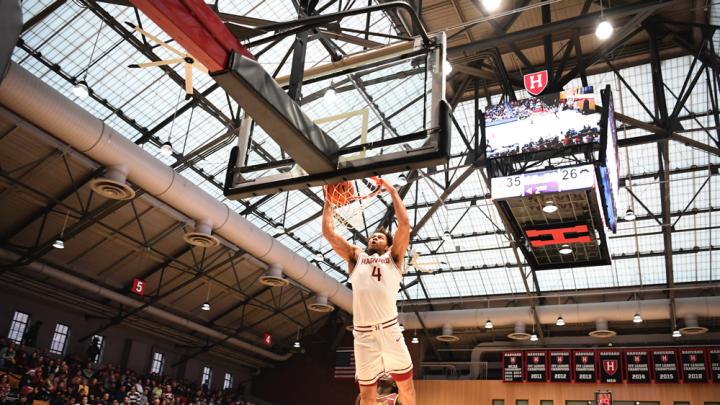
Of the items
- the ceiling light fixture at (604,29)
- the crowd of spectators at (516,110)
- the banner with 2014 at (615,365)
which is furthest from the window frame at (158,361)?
the ceiling light fixture at (604,29)

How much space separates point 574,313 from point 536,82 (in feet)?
51.3

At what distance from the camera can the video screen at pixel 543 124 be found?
565 inches

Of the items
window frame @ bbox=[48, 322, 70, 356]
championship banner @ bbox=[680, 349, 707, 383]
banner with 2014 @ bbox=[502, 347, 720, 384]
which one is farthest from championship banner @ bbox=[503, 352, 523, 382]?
window frame @ bbox=[48, 322, 70, 356]

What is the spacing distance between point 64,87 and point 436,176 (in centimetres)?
1488

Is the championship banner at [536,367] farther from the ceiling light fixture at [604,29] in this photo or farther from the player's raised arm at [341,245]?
the player's raised arm at [341,245]

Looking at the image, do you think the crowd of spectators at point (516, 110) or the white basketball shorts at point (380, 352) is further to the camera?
the crowd of spectators at point (516, 110)

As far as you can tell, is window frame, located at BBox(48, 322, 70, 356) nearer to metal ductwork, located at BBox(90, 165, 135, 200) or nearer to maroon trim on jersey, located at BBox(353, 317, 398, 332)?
metal ductwork, located at BBox(90, 165, 135, 200)

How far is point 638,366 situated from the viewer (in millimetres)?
27219

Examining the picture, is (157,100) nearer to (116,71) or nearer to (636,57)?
(116,71)

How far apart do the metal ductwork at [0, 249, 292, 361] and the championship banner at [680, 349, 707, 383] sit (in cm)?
2096

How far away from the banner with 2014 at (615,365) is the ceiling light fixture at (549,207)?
623 inches

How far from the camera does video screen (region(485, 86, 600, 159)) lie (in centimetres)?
1436

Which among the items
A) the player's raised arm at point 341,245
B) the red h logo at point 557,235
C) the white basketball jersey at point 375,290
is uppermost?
the red h logo at point 557,235

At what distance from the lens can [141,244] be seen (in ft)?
83.5
